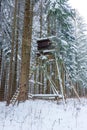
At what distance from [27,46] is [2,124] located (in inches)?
194

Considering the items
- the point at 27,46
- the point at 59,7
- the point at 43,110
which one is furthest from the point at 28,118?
the point at 59,7

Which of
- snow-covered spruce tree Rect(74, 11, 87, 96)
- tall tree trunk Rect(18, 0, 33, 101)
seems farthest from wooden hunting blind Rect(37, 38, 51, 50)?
snow-covered spruce tree Rect(74, 11, 87, 96)

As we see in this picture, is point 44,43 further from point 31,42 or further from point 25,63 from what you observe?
point 31,42

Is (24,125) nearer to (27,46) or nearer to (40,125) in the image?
(40,125)

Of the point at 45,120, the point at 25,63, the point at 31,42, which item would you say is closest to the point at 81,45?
the point at 31,42

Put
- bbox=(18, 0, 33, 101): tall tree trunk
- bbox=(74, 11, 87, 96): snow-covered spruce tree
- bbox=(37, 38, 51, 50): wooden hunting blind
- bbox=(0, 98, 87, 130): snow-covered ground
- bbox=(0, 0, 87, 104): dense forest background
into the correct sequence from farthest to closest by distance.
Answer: bbox=(74, 11, 87, 96): snow-covered spruce tree → bbox=(37, 38, 51, 50): wooden hunting blind → bbox=(0, 0, 87, 104): dense forest background → bbox=(18, 0, 33, 101): tall tree trunk → bbox=(0, 98, 87, 130): snow-covered ground

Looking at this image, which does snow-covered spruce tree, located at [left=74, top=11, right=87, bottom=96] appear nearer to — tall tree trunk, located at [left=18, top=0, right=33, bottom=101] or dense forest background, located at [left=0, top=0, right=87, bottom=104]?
dense forest background, located at [left=0, top=0, right=87, bottom=104]

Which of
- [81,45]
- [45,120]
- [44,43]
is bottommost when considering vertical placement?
[45,120]

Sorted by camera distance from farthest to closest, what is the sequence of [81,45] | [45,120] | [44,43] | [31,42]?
[81,45]
[31,42]
[44,43]
[45,120]

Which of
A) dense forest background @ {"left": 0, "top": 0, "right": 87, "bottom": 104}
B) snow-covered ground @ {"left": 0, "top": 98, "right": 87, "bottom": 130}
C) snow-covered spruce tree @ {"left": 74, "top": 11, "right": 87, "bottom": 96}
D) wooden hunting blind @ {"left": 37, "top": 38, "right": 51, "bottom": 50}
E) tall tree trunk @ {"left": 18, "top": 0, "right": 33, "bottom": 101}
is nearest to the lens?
snow-covered ground @ {"left": 0, "top": 98, "right": 87, "bottom": 130}

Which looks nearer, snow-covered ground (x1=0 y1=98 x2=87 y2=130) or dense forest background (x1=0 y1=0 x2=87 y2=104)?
snow-covered ground (x1=0 y1=98 x2=87 y2=130)

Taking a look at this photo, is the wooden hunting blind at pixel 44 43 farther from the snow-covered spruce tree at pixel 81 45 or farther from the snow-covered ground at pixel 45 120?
the snow-covered spruce tree at pixel 81 45

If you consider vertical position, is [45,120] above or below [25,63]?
below

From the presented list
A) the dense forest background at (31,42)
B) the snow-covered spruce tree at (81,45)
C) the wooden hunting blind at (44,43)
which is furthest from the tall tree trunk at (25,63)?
the snow-covered spruce tree at (81,45)
